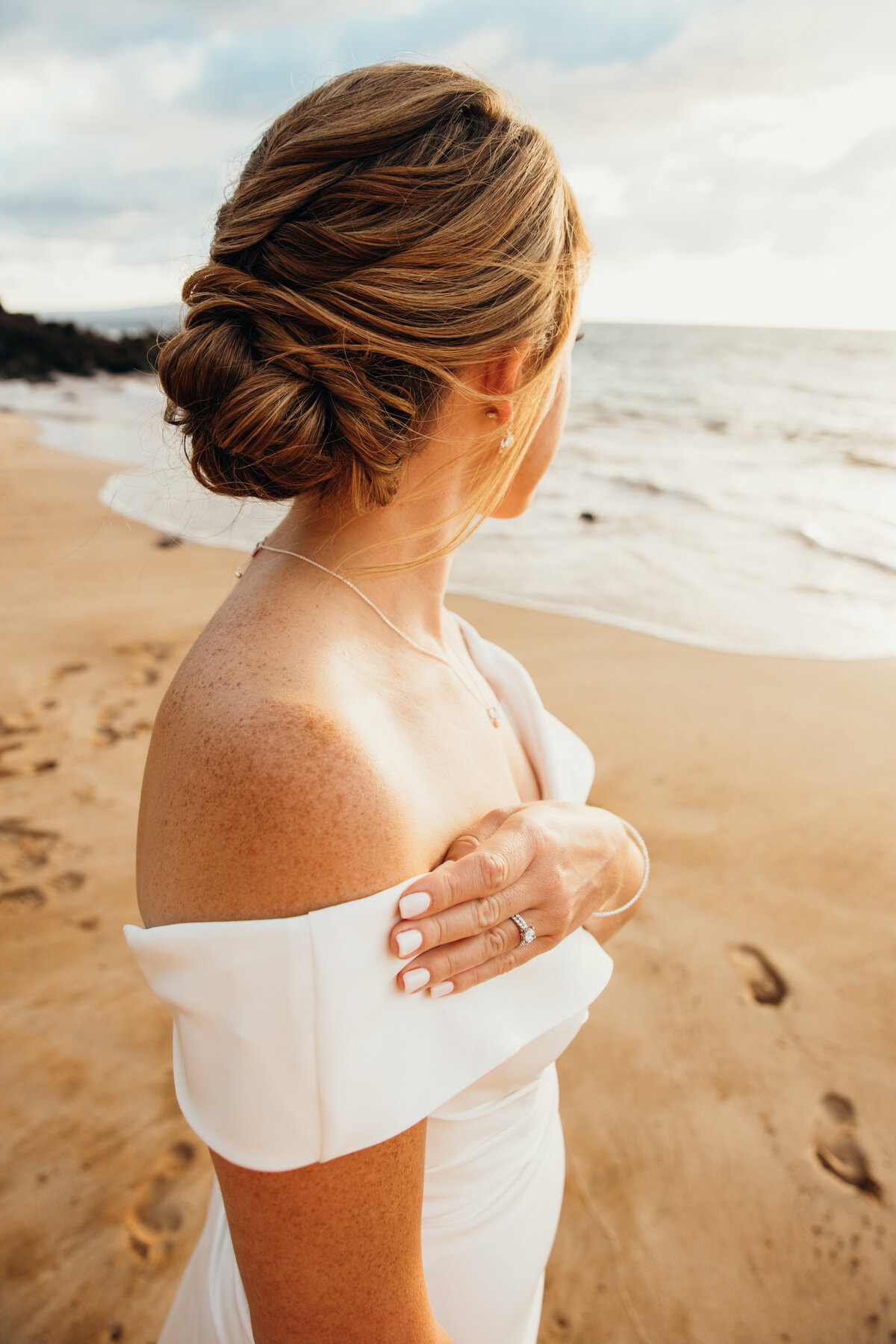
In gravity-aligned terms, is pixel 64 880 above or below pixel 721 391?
below

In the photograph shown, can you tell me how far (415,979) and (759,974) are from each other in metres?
2.62

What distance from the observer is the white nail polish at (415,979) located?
3.27 ft

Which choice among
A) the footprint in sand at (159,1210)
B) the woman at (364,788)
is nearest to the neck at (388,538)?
the woman at (364,788)

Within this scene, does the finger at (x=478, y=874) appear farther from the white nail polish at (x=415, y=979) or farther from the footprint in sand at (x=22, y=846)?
the footprint in sand at (x=22, y=846)

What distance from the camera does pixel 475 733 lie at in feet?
5.28

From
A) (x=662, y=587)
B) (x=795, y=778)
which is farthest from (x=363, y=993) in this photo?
(x=662, y=587)

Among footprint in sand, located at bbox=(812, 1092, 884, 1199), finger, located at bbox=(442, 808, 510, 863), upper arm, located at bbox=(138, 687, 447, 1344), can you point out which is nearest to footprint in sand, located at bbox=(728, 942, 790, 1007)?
footprint in sand, located at bbox=(812, 1092, 884, 1199)

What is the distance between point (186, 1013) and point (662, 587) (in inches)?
280

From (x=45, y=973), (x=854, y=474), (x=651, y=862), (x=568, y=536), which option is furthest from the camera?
(x=854, y=474)

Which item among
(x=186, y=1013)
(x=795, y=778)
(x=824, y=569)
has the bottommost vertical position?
(x=795, y=778)

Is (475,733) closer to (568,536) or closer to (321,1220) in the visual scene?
(321,1220)

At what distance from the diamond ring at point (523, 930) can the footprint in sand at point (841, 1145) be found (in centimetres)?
200

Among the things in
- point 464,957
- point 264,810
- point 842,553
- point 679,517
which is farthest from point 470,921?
point 679,517

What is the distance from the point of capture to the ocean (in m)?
6.68
